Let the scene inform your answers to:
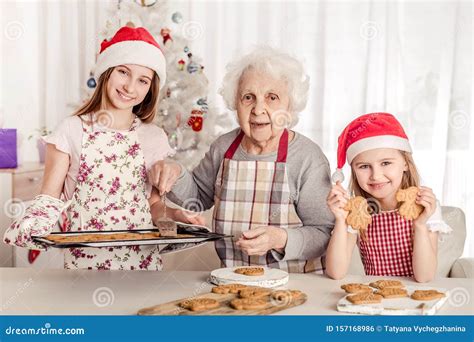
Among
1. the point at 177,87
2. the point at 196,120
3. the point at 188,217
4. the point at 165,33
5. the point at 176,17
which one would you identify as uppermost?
the point at 176,17

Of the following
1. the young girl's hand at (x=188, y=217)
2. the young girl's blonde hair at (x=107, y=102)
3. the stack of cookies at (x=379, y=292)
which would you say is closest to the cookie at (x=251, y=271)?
the stack of cookies at (x=379, y=292)

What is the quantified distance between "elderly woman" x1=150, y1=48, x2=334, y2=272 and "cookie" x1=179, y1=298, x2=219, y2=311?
2.05ft

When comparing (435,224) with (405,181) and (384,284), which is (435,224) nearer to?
(405,181)

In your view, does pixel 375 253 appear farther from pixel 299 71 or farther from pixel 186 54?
pixel 186 54

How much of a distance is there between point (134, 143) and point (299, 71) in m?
0.58

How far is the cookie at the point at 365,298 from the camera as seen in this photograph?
1.47 m

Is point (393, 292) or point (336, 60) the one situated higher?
point (336, 60)

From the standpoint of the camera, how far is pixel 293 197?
7.02 feet

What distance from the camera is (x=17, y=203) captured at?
440 cm

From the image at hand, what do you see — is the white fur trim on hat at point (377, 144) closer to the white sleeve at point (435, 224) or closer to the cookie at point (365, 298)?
the white sleeve at point (435, 224)

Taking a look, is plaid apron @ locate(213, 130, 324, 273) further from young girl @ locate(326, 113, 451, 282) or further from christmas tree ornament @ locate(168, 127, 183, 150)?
christmas tree ornament @ locate(168, 127, 183, 150)

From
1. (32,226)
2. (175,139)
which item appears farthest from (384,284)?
(175,139)

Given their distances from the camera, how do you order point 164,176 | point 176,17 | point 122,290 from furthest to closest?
point 176,17
point 164,176
point 122,290

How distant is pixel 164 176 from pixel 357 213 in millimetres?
588
